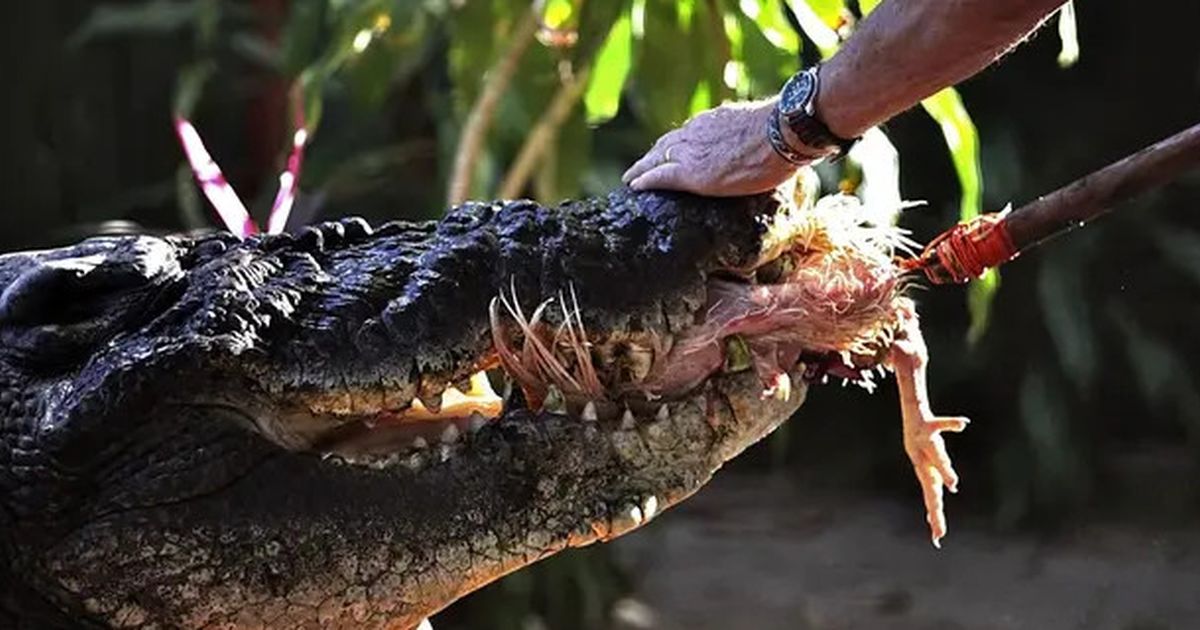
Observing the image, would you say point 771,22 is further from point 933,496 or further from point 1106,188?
point 1106,188

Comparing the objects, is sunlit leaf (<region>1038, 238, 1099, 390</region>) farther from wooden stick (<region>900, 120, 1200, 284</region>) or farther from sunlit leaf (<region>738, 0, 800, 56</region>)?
wooden stick (<region>900, 120, 1200, 284</region>)

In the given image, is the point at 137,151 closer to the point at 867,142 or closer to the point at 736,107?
the point at 867,142

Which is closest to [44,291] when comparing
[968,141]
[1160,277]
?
[968,141]

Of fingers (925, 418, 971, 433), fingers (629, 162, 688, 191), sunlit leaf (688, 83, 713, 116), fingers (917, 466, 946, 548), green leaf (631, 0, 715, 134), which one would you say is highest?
green leaf (631, 0, 715, 134)

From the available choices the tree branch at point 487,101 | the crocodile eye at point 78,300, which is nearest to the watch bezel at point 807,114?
the crocodile eye at point 78,300

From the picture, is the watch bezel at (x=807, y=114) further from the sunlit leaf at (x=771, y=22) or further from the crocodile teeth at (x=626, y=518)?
the sunlit leaf at (x=771, y=22)

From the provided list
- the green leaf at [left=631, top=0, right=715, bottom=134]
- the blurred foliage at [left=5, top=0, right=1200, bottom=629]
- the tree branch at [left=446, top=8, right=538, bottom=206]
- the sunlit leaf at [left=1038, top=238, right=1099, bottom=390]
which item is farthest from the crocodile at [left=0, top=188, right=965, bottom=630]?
the sunlit leaf at [left=1038, top=238, right=1099, bottom=390]

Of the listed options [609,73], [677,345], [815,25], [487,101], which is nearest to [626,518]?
[677,345]
